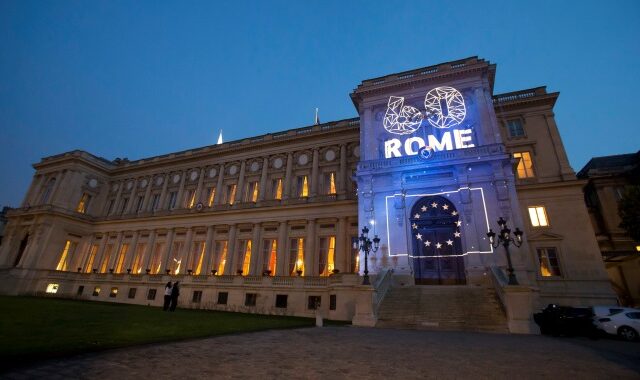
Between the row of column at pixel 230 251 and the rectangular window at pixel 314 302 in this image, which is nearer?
the rectangular window at pixel 314 302

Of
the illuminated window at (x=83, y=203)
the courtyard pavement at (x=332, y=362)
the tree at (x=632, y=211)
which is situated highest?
the illuminated window at (x=83, y=203)

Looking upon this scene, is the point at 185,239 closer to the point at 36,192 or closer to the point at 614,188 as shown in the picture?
the point at 36,192

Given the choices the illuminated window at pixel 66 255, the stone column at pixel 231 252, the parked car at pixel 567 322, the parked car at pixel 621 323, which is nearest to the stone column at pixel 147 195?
the illuminated window at pixel 66 255

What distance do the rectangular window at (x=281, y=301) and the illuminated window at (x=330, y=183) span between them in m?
10.3

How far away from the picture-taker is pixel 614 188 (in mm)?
30859

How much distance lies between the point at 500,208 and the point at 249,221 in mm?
21695

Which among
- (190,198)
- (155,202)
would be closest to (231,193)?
(190,198)

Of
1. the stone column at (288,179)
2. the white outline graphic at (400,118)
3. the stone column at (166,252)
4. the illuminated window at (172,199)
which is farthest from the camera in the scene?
the illuminated window at (172,199)

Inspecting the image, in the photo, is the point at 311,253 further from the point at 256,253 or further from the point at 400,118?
the point at 400,118

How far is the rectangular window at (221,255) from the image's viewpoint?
2975 cm

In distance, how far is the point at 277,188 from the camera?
31.6 meters

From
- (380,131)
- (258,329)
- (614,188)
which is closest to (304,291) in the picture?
(258,329)

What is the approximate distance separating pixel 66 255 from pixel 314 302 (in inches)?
1282

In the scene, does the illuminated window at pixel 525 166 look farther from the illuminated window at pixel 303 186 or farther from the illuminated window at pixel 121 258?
the illuminated window at pixel 121 258
